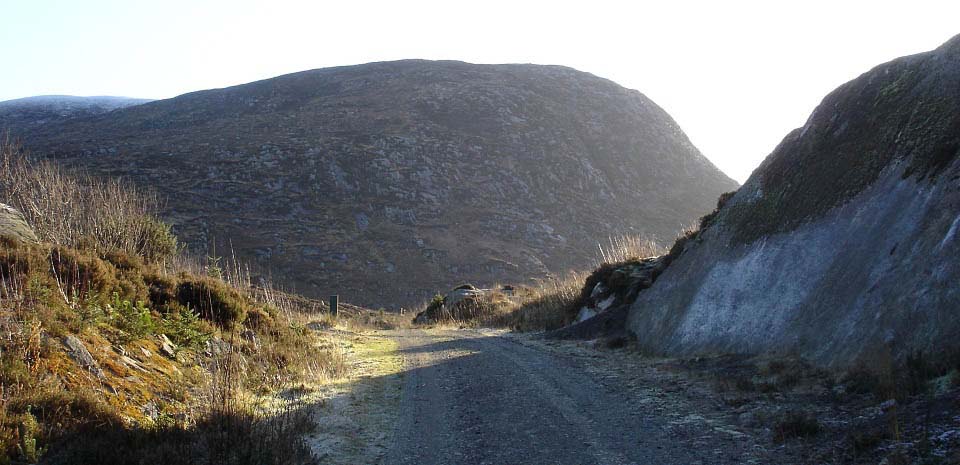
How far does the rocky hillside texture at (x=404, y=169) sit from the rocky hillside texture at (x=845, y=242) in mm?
39054

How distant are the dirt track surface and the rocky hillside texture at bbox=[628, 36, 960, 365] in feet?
7.36

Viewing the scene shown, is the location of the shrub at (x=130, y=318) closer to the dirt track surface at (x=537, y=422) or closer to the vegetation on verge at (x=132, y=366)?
the vegetation on verge at (x=132, y=366)

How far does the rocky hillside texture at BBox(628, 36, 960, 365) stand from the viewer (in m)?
7.29

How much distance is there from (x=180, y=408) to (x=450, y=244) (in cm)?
5486

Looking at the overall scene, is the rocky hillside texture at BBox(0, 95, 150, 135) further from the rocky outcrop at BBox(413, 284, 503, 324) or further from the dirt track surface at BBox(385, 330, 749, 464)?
the dirt track surface at BBox(385, 330, 749, 464)

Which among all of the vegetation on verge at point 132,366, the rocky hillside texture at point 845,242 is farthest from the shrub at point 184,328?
the rocky hillside texture at point 845,242

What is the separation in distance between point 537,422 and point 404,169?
65934mm

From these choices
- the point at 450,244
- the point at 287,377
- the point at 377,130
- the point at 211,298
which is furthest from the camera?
the point at 377,130

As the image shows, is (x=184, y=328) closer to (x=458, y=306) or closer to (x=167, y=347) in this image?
(x=167, y=347)

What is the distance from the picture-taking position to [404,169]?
72000 millimetres

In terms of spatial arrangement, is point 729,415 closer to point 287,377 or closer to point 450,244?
point 287,377

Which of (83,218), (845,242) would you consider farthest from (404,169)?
(845,242)

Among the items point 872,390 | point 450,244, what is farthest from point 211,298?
point 450,244

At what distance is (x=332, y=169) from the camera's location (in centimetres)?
6850
